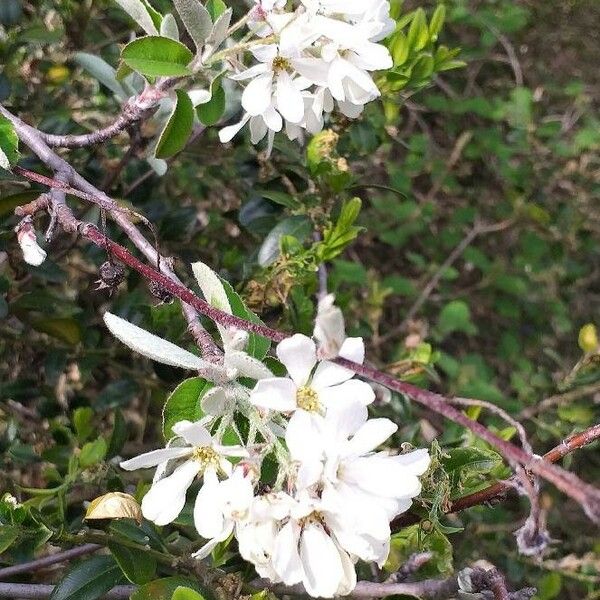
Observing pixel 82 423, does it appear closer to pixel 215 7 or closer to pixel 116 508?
pixel 116 508

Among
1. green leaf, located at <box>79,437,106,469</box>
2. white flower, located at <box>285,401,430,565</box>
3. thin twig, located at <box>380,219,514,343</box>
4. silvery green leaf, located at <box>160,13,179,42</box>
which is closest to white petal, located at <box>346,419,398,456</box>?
white flower, located at <box>285,401,430,565</box>

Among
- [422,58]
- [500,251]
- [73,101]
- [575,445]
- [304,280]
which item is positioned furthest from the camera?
[500,251]

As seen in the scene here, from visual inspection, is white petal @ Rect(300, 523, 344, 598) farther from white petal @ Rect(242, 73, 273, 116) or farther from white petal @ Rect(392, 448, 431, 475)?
white petal @ Rect(242, 73, 273, 116)

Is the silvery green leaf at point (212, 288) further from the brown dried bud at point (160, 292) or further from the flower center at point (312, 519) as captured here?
the flower center at point (312, 519)

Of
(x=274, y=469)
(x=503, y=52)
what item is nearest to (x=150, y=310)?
(x=274, y=469)

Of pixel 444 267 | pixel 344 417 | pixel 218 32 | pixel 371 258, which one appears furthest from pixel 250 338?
pixel 371 258

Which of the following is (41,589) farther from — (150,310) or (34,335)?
(34,335)

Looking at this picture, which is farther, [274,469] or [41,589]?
[41,589]

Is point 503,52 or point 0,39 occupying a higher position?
point 0,39
